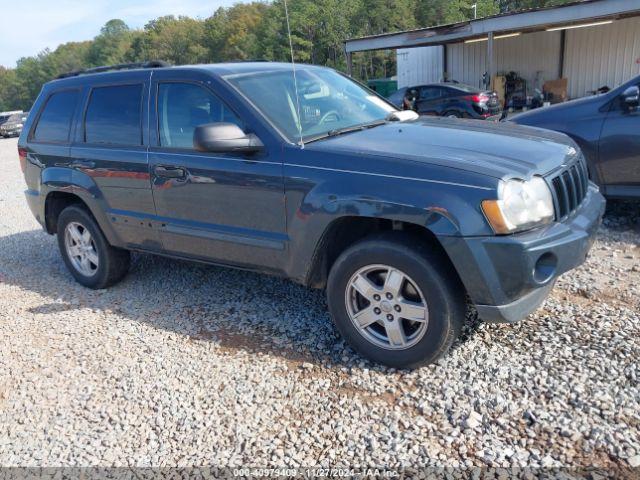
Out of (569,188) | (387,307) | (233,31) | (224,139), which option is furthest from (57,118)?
(233,31)

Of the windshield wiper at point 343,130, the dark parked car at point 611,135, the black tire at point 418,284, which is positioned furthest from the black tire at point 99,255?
the dark parked car at point 611,135

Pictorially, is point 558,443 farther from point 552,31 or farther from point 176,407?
point 552,31

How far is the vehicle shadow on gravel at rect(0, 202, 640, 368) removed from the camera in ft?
12.5

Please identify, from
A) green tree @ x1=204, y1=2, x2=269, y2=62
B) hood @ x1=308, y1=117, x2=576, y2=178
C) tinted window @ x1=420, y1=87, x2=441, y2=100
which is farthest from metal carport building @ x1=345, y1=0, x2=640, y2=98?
green tree @ x1=204, y1=2, x2=269, y2=62

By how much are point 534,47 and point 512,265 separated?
2398cm

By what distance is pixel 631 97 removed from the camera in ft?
17.2

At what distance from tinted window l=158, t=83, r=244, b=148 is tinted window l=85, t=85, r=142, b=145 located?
0.86 ft

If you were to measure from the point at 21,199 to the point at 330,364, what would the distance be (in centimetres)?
893

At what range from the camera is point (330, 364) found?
11.5 feet

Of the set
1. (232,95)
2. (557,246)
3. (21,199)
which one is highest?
(232,95)

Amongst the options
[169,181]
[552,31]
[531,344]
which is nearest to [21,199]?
[169,181]

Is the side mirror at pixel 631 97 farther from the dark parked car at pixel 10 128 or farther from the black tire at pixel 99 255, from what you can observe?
the dark parked car at pixel 10 128

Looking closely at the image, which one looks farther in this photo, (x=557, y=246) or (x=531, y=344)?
(x=531, y=344)

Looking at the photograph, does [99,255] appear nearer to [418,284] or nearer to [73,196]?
[73,196]
